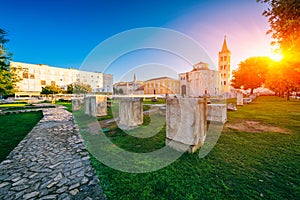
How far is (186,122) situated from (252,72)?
4068cm

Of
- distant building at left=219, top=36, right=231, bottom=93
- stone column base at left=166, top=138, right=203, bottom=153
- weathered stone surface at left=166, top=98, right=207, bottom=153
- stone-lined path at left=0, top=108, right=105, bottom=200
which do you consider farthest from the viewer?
distant building at left=219, top=36, right=231, bottom=93

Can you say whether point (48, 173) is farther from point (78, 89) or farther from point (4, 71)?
point (78, 89)

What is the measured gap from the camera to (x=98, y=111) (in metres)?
8.68

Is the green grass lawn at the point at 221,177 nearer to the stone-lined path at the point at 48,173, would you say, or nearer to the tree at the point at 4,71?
the stone-lined path at the point at 48,173

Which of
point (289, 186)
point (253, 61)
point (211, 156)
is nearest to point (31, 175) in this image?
point (211, 156)

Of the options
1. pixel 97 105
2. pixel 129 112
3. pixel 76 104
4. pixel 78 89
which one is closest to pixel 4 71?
pixel 76 104

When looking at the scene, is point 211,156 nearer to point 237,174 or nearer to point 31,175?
point 237,174

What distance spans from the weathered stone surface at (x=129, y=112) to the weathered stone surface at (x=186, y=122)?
267cm

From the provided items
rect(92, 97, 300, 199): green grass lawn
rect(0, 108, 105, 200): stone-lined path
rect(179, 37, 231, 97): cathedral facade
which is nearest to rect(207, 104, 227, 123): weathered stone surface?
rect(179, 37, 231, 97): cathedral facade

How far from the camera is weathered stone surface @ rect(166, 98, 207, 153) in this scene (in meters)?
3.08

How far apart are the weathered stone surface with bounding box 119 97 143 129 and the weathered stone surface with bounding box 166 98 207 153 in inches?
105

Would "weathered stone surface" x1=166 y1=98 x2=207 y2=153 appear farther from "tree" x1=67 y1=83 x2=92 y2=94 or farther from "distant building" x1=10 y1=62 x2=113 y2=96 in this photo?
"distant building" x1=10 y1=62 x2=113 y2=96

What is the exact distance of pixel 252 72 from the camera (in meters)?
33.0

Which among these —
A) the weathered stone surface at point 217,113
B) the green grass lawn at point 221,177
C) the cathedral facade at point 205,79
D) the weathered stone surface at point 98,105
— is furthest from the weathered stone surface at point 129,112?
the weathered stone surface at point 217,113
